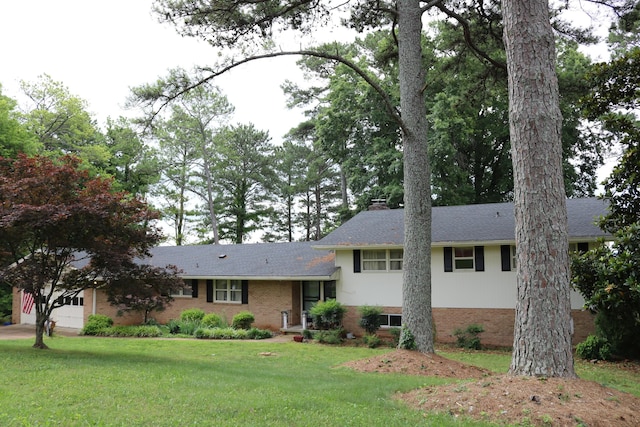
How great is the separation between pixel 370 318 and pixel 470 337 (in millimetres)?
3560

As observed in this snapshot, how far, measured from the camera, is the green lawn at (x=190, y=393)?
5.62m

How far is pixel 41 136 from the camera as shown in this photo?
32.2 meters

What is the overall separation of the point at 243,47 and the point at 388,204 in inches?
628

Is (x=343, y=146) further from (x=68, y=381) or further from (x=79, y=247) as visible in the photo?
(x=68, y=381)

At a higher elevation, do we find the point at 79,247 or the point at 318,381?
the point at 79,247

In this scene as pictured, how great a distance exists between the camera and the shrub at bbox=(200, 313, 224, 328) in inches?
807

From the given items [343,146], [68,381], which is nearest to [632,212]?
[68,381]

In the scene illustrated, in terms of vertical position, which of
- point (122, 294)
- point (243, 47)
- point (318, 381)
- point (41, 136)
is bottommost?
point (318, 381)

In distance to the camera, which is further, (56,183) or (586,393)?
(56,183)

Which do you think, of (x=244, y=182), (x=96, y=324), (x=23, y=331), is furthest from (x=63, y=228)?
(x=244, y=182)

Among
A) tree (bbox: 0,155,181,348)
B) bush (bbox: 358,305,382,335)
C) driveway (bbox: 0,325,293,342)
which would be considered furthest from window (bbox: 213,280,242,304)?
tree (bbox: 0,155,181,348)

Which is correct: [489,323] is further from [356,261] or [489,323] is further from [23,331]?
[23,331]

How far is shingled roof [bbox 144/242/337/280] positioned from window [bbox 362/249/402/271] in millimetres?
1313

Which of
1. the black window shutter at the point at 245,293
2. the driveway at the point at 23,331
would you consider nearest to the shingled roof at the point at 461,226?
the black window shutter at the point at 245,293
